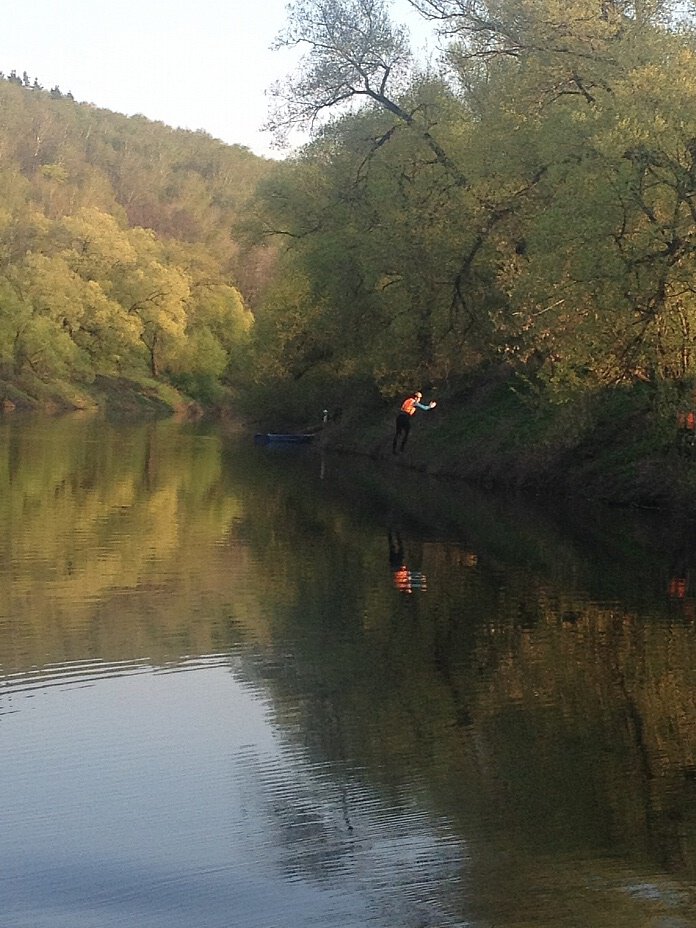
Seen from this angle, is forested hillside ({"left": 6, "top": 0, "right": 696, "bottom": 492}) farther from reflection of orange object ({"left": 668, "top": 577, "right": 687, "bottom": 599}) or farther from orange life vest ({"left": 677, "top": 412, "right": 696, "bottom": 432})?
reflection of orange object ({"left": 668, "top": 577, "right": 687, "bottom": 599})

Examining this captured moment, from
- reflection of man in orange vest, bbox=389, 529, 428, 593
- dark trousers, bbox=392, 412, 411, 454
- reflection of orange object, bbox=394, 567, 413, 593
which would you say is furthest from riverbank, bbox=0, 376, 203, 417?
reflection of orange object, bbox=394, 567, 413, 593

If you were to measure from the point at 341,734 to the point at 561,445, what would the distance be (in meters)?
22.9

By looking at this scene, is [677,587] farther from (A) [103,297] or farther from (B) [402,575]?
(A) [103,297]

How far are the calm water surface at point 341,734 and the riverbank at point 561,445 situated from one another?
7.61 m

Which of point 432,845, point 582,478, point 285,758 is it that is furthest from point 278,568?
point 582,478

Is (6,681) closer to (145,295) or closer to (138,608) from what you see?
(138,608)

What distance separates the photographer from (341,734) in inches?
368

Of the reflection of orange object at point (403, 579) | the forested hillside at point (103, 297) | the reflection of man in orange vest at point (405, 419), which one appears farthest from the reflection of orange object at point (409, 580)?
the forested hillside at point (103, 297)

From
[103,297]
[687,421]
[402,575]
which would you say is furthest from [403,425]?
[103,297]

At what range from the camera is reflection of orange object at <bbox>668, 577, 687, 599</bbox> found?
16.3m

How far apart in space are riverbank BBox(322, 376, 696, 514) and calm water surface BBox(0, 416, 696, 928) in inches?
300

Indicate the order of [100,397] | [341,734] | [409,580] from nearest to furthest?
[341,734] < [409,580] < [100,397]

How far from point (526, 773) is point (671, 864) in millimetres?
1692

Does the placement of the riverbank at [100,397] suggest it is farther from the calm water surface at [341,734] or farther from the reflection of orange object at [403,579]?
the reflection of orange object at [403,579]
